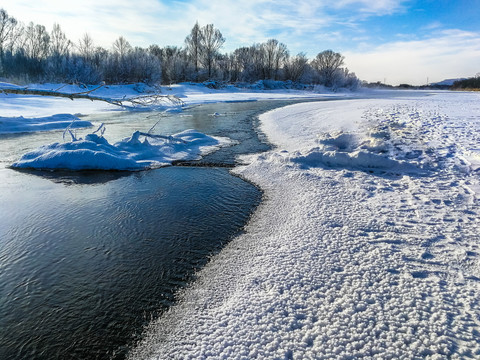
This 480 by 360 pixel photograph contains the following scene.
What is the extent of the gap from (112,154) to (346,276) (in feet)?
25.1

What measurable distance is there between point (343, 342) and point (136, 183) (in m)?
5.88

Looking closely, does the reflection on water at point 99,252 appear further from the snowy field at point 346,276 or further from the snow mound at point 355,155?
the snow mound at point 355,155

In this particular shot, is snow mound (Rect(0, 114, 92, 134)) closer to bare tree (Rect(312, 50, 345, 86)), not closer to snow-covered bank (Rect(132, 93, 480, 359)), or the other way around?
snow-covered bank (Rect(132, 93, 480, 359))

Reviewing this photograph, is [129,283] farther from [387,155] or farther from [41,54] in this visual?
[41,54]

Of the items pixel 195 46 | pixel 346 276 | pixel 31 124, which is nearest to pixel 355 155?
pixel 346 276

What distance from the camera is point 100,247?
4.26 meters

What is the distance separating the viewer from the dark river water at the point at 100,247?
2.85 meters

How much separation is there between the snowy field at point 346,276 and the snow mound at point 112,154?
3.96m

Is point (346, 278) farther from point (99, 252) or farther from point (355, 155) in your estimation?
point (355, 155)

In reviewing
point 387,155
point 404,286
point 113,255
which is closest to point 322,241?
point 404,286

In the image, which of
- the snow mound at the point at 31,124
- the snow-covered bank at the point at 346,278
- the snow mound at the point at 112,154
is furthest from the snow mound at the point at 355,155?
the snow mound at the point at 31,124

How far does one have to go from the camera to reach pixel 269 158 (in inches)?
330

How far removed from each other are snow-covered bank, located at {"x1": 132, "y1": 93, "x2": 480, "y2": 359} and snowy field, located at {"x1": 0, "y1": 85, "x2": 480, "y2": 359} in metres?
0.01

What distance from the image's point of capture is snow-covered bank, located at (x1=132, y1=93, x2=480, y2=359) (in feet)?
8.25
